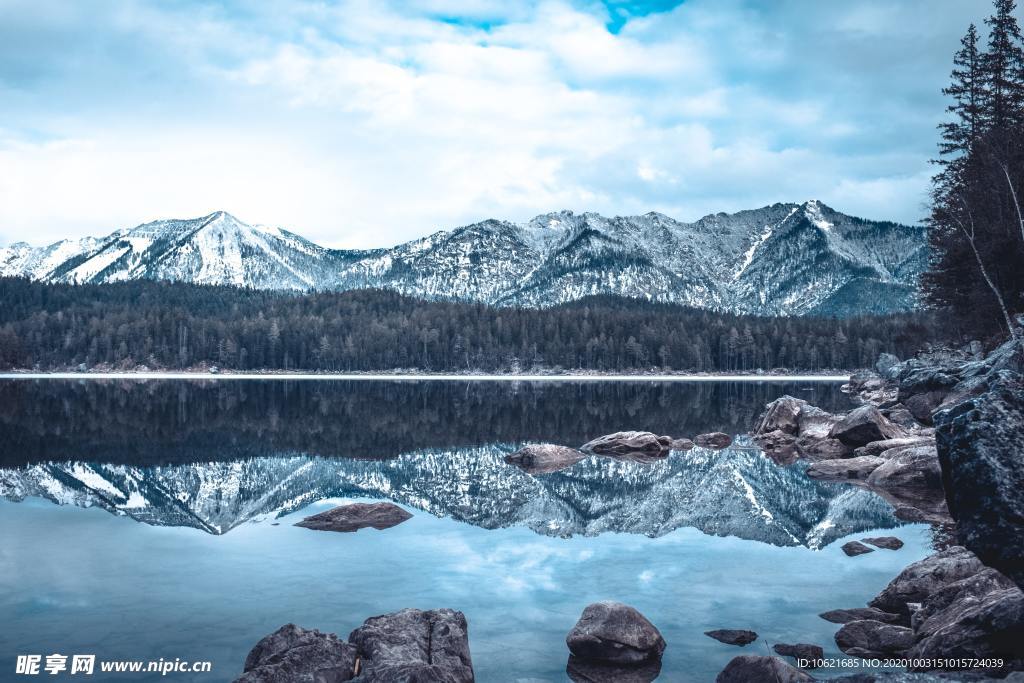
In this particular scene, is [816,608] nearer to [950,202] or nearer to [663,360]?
[950,202]

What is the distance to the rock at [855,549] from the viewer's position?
18.5m

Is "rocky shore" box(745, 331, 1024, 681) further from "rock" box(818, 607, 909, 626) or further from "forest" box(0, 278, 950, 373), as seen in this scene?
"forest" box(0, 278, 950, 373)

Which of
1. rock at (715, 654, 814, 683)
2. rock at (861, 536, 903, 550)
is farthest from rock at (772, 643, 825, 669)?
rock at (861, 536, 903, 550)

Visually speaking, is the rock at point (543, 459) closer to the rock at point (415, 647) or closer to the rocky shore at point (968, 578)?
the rocky shore at point (968, 578)

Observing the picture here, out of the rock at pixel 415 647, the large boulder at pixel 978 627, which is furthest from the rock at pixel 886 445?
the rock at pixel 415 647

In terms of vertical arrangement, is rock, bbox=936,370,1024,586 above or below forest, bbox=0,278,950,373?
below

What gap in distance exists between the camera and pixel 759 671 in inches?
404

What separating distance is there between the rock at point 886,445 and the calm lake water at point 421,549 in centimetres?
399

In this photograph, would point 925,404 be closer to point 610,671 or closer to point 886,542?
point 886,542

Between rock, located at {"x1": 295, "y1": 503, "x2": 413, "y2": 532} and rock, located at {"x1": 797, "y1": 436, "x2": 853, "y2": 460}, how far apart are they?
923 inches

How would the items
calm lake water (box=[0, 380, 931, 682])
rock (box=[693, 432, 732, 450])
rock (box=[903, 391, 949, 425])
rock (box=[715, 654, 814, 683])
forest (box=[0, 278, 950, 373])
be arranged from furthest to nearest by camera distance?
1. forest (box=[0, 278, 950, 373])
2. rock (box=[903, 391, 949, 425])
3. rock (box=[693, 432, 732, 450])
4. calm lake water (box=[0, 380, 931, 682])
5. rock (box=[715, 654, 814, 683])

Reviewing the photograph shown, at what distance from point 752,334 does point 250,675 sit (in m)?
195

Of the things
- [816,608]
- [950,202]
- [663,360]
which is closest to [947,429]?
[816,608]

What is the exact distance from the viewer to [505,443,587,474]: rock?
34.1 metres
